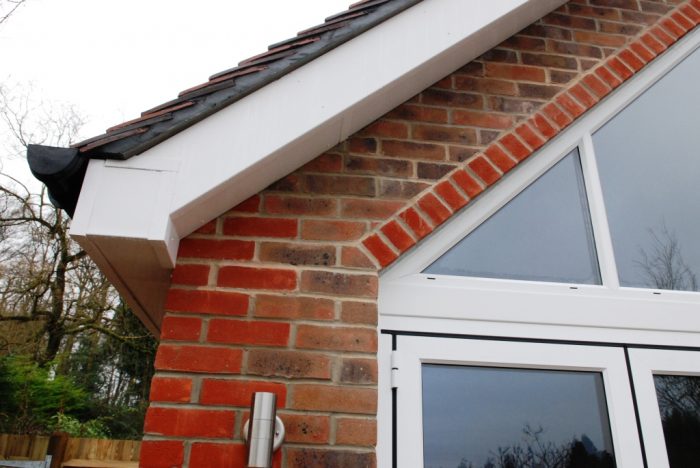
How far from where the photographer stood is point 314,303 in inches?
77.2

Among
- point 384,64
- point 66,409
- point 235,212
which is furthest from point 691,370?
point 66,409

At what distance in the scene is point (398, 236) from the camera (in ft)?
6.88

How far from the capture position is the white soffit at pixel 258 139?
1.71 metres

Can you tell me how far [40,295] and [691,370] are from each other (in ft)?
42.2

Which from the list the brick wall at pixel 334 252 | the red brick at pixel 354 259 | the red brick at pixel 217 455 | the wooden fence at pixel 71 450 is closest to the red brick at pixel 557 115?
the brick wall at pixel 334 252

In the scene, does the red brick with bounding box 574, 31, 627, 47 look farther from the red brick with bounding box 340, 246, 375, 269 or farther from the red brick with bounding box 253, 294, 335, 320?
the red brick with bounding box 253, 294, 335, 320

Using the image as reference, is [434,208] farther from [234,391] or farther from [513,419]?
[234,391]

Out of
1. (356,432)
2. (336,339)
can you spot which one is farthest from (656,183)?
(356,432)

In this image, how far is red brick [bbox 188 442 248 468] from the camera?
171 cm

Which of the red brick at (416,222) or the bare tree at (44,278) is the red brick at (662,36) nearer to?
the red brick at (416,222)

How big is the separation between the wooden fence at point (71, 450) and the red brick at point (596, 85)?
7.37 meters

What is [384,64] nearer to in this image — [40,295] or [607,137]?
[607,137]

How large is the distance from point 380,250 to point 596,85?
4.94ft

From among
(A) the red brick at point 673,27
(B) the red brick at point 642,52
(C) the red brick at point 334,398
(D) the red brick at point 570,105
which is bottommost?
(C) the red brick at point 334,398
